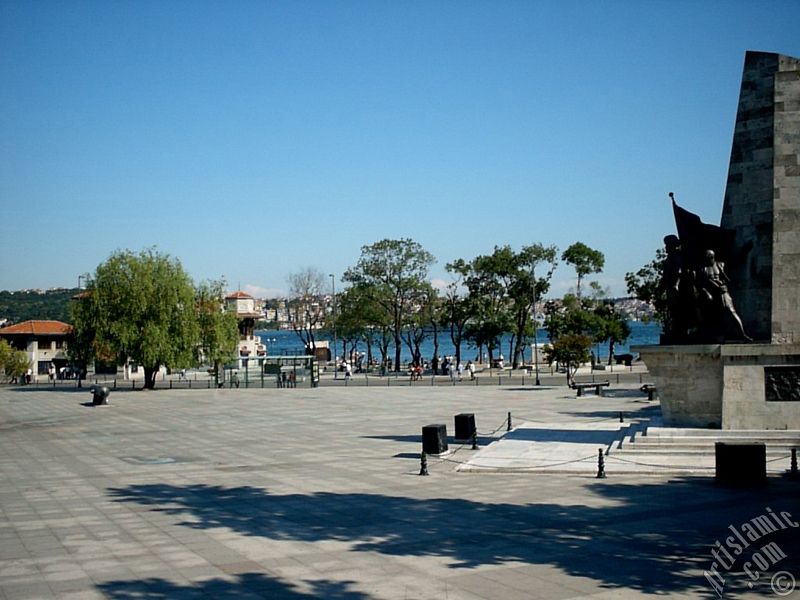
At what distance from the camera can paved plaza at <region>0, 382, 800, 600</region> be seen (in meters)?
11.0

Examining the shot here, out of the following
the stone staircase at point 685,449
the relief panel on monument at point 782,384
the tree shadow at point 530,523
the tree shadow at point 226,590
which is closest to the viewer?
the tree shadow at point 226,590

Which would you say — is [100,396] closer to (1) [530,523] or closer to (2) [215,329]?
(2) [215,329]

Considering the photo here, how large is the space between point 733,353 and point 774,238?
10.3ft

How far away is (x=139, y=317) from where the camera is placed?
51.9 m

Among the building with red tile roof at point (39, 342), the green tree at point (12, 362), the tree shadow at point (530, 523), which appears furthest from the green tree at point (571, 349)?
the building with red tile roof at point (39, 342)

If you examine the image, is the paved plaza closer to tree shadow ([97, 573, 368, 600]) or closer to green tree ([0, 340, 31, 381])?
tree shadow ([97, 573, 368, 600])

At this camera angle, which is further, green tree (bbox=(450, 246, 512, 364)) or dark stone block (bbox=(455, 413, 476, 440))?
green tree (bbox=(450, 246, 512, 364))

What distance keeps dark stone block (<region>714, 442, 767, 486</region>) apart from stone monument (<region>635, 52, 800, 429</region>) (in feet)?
11.4

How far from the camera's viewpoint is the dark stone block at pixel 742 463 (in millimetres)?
16984

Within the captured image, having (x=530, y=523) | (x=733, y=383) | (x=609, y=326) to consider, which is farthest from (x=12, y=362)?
(x=530, y=523)

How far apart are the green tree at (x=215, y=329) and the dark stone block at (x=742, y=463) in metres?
42.1

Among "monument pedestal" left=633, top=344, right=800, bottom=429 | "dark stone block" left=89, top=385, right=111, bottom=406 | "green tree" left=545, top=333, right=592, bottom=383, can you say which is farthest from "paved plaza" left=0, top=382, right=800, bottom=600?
"green tree" left=545, top=333, right=592, bottom=383

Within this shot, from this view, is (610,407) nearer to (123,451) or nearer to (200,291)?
(123,451)

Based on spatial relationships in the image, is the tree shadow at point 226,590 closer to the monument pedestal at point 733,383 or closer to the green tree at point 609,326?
the monument pedestal at point 733,383
